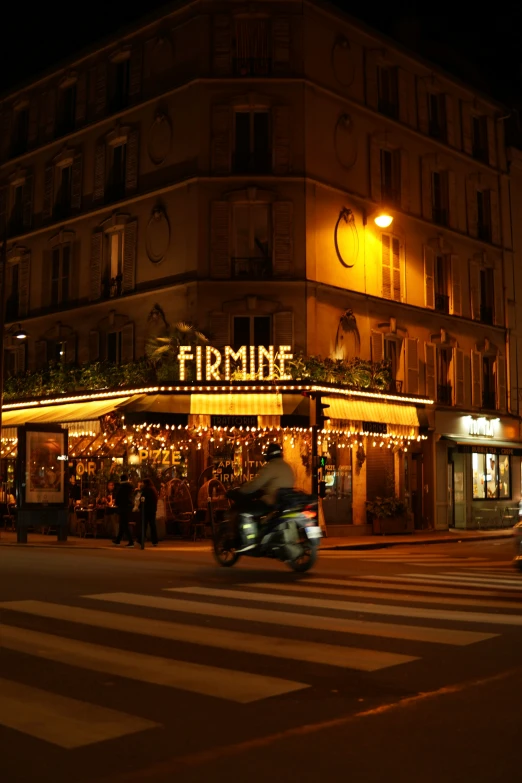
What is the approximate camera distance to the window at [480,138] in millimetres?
34031

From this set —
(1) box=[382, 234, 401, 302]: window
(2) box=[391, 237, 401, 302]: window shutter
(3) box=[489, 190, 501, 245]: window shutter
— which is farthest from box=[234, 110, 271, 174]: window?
(3) box=[489, 190, 501, 245]: window shutter

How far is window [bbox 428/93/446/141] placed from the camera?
105 feet

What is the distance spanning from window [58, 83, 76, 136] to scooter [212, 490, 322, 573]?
2156 cm

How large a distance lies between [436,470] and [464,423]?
2.18m

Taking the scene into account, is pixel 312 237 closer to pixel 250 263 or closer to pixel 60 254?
pixel 250 263

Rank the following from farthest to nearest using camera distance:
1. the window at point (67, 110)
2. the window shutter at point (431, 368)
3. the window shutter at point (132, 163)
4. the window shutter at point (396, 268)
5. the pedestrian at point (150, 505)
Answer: the window at point (67, 110)
the window shutter at point (431, 368)
the window shutter at point (396, 268)
the window shutter at point (132, 163)
the pedestrian at point (150, 505)

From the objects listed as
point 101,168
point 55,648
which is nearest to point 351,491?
point 101,168

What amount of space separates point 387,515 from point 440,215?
10.8 m

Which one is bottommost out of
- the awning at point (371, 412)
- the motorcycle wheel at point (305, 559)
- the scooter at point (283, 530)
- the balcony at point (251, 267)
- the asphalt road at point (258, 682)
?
the asphalt road at point (258, 682)

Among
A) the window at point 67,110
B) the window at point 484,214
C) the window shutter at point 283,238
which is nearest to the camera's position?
the window shutter at point 283,238

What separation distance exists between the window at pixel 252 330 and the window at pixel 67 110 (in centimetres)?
1012

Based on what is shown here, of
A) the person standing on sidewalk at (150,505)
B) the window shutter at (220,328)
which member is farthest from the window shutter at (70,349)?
the person standing on sidewalk at (150,505)

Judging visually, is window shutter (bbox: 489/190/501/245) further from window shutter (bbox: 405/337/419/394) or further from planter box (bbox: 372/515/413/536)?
planter box (bbox: 372/515/413/536)

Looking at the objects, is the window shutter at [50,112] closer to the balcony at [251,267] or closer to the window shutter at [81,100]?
the window shutter at [81,100]
